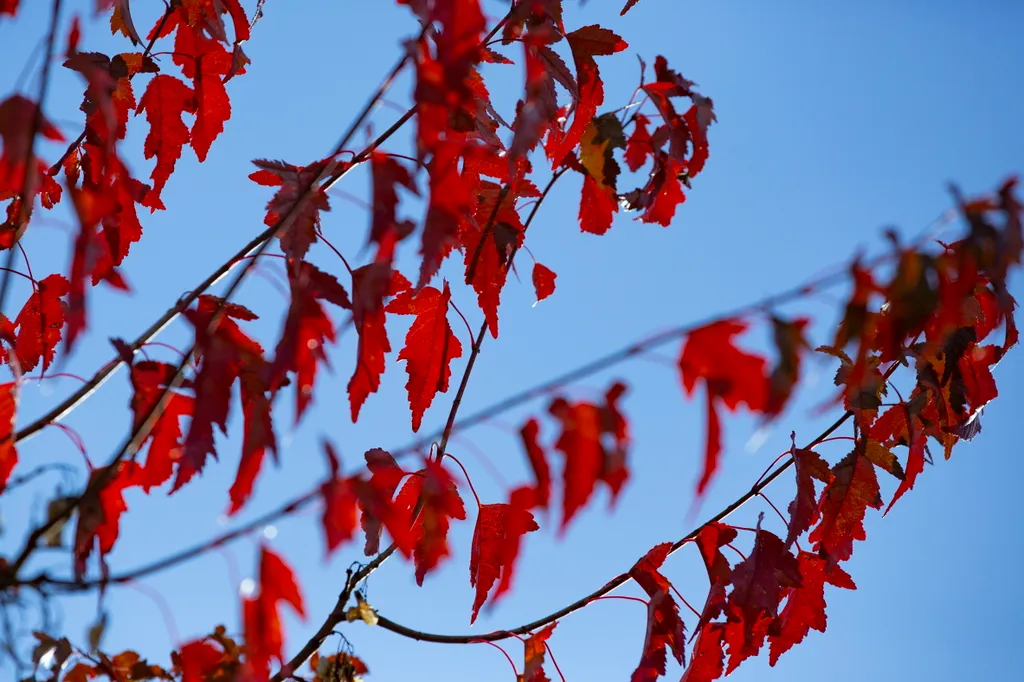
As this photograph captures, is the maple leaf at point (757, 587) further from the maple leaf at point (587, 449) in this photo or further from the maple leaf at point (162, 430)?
the maple leaf at point (162, 430)

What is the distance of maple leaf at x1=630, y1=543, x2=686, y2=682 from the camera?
1.76m

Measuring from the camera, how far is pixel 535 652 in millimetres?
1806

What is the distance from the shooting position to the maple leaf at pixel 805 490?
6.12ft

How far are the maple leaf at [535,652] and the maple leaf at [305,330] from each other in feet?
2.23

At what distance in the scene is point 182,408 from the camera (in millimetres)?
1652

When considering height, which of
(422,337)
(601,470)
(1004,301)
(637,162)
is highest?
(637,162)

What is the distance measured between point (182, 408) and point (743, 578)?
1008mm

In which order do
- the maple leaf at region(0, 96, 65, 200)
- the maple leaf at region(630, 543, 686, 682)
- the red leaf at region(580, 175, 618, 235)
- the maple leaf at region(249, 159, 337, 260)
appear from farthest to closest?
the red leaf at region(580, 175, 618, 235) < the maple leaf at region(630, 543, 686, 682) < the maple leaf at region(249, 159, 337, 260) < the maple leaf at region(0, 96, 65, 200)

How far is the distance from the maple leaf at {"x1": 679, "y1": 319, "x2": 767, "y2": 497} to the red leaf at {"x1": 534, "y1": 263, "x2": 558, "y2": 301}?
95cm

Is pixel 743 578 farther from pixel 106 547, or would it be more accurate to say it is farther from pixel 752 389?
pixel 106 547

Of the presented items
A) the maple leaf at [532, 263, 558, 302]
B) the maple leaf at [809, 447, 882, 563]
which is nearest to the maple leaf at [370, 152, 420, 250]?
the maple leaf at [532, 263, 558, 302]

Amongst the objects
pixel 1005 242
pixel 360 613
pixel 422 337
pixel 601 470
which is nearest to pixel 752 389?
pixel 601 470

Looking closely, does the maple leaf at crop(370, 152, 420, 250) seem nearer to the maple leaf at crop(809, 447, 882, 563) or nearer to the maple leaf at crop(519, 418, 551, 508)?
the maple leaf at crop(519, 418, 551, 508)

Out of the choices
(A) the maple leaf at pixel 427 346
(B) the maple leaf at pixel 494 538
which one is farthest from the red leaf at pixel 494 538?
(A) the maple leaf at pixel 427 346
